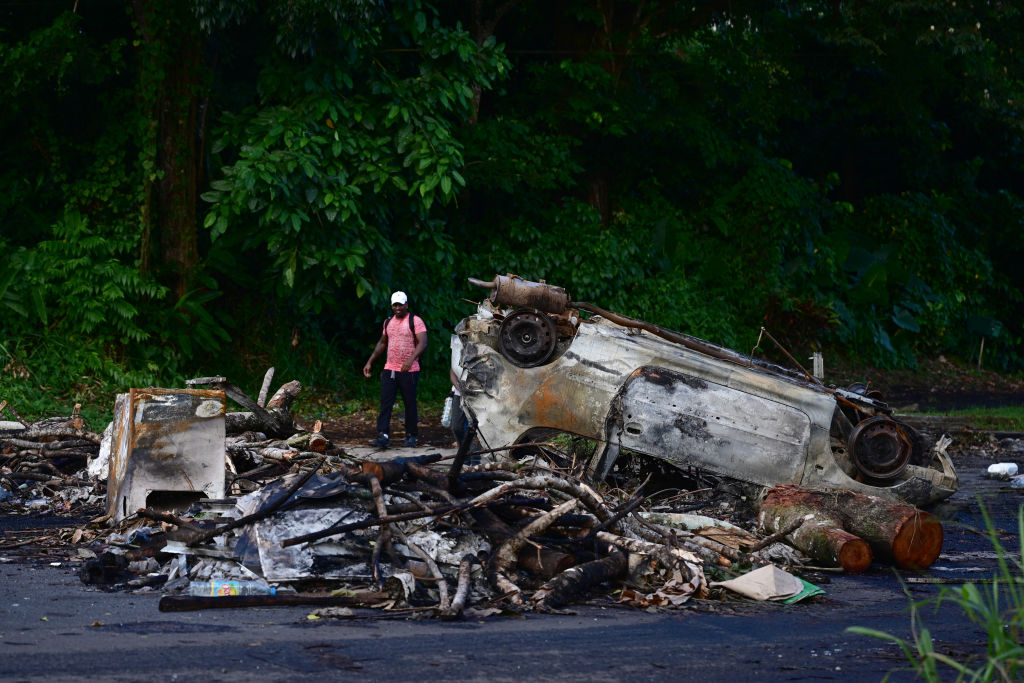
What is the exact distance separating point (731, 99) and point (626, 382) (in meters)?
16.7

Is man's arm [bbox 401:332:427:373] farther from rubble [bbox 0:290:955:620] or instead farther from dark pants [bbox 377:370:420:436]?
rubble [bbox 0:290:955:620]

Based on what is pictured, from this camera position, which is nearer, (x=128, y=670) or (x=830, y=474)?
(x=128, y=670)

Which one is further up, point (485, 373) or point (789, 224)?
point (789, 224)

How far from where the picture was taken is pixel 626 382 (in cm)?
913

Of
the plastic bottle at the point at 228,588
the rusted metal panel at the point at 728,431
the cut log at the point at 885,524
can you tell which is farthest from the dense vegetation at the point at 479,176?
the plastic bottle at the point at 228,588

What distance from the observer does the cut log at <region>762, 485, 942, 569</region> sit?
786cm

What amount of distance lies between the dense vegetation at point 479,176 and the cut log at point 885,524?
9163 millimetres

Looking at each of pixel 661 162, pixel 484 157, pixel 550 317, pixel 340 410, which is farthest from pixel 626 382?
pixel 661 162

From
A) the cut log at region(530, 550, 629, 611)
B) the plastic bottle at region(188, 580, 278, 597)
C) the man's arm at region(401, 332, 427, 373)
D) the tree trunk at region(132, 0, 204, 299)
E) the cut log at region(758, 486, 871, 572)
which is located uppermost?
the tree trunk at region(132, 0, 204, 299)

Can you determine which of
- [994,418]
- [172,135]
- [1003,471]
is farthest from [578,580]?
[994,418]

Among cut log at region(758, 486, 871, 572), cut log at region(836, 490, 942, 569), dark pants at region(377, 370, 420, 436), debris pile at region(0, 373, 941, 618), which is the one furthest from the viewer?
dark pants at region(377, 370, 420, 436)

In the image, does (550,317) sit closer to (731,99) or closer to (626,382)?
(626,382)

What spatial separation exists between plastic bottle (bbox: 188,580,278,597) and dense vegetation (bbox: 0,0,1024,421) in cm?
959

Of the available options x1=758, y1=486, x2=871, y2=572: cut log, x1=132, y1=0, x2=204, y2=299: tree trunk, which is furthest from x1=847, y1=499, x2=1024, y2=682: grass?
x1=132, y1=0, x2=204, y2=299: tree trunk
